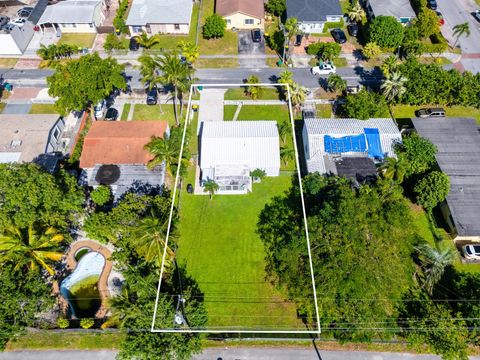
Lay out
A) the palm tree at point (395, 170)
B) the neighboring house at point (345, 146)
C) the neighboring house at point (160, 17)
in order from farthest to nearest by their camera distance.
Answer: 1. the neighboring house at point (160, 17)
2. the neighboring house at point (345, 146)
3. the palm tree at point (395, 170)

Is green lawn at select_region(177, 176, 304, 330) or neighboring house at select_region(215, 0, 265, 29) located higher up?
neighboring house at select_region(215, 0, 265, 29)

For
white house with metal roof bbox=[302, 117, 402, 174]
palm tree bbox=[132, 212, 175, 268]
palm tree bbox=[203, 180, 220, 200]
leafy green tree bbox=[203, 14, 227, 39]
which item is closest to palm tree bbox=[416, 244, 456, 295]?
white house with metal roof bbox=[302, 117, 402, 174]

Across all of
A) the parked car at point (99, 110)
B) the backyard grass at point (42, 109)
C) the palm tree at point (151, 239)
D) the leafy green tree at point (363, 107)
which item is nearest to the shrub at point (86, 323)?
the palm tree at point (151, 239)

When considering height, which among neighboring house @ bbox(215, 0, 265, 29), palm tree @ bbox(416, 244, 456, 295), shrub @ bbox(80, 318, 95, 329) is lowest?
shrub @ bbox(80, 318, 95, 329)

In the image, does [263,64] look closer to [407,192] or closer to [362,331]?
[407,192]

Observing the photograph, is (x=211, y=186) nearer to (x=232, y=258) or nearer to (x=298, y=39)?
(x=232, y=258)

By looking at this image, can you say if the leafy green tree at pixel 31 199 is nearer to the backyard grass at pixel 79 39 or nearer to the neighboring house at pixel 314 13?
the backyard grass at pixel 79 39

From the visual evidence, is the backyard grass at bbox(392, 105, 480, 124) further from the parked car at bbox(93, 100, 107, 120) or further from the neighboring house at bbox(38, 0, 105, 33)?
the neighboring house at bbox(38, 0, 105, 33)
